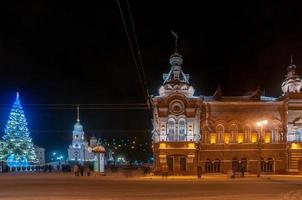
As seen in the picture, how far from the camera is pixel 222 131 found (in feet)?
236

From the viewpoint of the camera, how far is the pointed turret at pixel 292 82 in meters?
74.4

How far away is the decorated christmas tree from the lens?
315 ft

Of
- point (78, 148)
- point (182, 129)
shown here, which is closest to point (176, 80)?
point (182, 129)

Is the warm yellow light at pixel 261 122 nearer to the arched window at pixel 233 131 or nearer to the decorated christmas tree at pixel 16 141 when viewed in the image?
the arched window at pixel 233 131

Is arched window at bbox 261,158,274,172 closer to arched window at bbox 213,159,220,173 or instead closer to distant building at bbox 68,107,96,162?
arched window at bbox 213,159,220,173

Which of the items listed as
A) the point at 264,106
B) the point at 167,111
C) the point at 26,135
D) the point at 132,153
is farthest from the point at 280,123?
the point at 132,153

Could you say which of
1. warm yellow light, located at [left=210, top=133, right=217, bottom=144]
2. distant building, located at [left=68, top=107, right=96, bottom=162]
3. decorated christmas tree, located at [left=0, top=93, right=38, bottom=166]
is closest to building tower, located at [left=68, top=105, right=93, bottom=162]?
distant building, located at [left=68, top=107, right=96, bottom=162]

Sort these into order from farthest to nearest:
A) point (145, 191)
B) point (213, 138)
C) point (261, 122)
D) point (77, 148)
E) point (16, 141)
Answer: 1. point (77, 148)
2. point (16, 141)
3. point (213, 138)
4. point (261, 122)
5. point (145, 191)

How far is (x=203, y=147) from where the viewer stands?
72.4m

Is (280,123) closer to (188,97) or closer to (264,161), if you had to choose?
(264,161)

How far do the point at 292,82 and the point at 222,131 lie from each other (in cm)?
1203

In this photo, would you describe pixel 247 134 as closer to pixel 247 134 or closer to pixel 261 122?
pixel 247 134

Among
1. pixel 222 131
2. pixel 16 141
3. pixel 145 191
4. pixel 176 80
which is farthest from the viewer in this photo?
pixel 16 141

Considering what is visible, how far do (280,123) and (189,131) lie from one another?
474 inches
